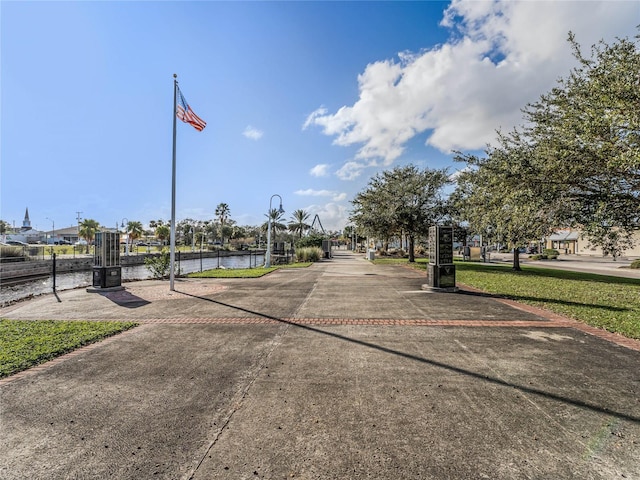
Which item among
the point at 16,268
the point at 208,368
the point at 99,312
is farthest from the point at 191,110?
the point at 16,268

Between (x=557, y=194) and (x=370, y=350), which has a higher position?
(x=557, y=194)

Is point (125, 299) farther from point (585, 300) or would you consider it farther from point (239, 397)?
point (585, 300)

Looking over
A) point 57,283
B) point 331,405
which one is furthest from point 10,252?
point 331,405

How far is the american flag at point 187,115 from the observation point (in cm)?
1254

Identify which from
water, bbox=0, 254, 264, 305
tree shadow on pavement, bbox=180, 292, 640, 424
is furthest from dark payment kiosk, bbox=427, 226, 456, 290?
water, bbox=0, 254, 264, 305

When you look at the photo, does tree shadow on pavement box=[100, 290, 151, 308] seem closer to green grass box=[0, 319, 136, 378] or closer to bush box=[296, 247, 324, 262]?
green grass box=[0, 319, 136, 378]

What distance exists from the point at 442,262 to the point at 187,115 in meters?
11.2

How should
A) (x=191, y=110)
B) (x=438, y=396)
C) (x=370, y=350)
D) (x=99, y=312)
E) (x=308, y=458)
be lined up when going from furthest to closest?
(x=191, y=110), (x=99, y=312), (x=370, y=350), (x=438, y=396), (x=308, y=458)

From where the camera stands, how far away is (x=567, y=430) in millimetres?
3018

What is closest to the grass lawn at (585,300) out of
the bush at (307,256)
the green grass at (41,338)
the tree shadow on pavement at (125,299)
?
the green grass at (41,338)

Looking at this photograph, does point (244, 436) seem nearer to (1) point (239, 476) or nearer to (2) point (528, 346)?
(1) point (239, 476)

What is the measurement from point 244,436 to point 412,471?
1.46 m

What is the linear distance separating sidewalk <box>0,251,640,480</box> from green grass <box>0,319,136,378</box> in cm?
34

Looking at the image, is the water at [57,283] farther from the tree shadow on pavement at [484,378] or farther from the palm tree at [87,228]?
the palm tree at [87,228]
